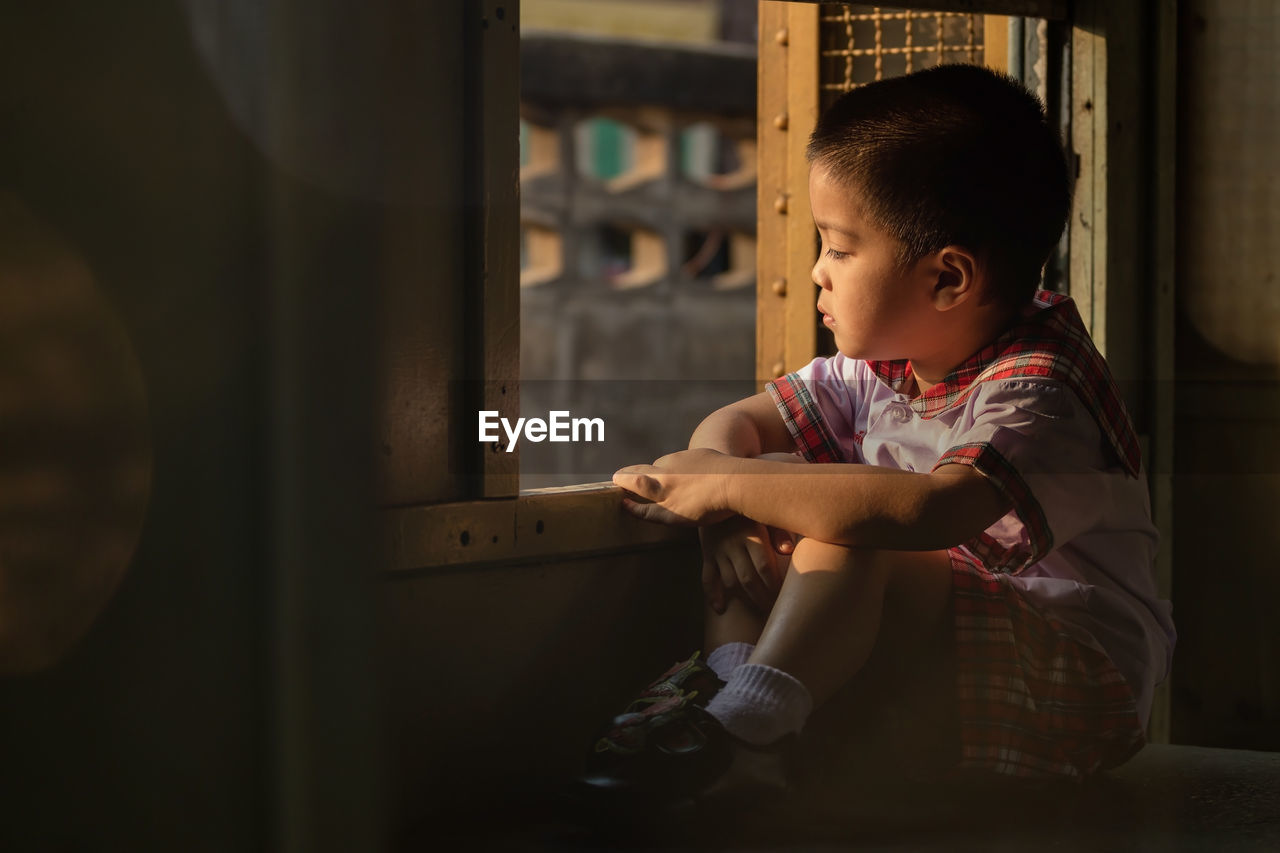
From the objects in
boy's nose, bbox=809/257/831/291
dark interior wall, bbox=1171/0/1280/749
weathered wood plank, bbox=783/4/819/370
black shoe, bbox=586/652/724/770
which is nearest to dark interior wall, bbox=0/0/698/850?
black shoe, bbox=586/652/724/770

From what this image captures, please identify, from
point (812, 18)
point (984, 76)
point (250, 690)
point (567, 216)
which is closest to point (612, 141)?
point (567, 216)

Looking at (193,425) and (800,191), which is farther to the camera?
(800,191)

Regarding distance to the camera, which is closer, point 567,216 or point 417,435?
point 417,435

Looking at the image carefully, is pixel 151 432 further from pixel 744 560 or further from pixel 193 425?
pixel 744 560

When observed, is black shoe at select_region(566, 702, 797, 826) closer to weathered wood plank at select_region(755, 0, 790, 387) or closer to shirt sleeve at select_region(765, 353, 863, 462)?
shirt sleeve at select_region(765, 353, 863, 462)

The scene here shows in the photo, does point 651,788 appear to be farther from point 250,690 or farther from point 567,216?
point 567,216

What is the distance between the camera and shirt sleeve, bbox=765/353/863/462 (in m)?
1.79

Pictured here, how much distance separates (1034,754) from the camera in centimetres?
154

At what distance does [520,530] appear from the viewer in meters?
1.57

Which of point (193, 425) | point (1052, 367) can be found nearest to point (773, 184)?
point (1052, 367)

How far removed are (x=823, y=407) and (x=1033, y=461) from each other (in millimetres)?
413

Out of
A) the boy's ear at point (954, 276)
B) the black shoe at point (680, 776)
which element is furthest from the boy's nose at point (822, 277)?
the black shoe at point (680, 776)

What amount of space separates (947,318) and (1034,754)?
1.78 ft

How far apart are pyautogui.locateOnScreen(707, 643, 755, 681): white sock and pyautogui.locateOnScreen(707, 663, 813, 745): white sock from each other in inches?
2.2
